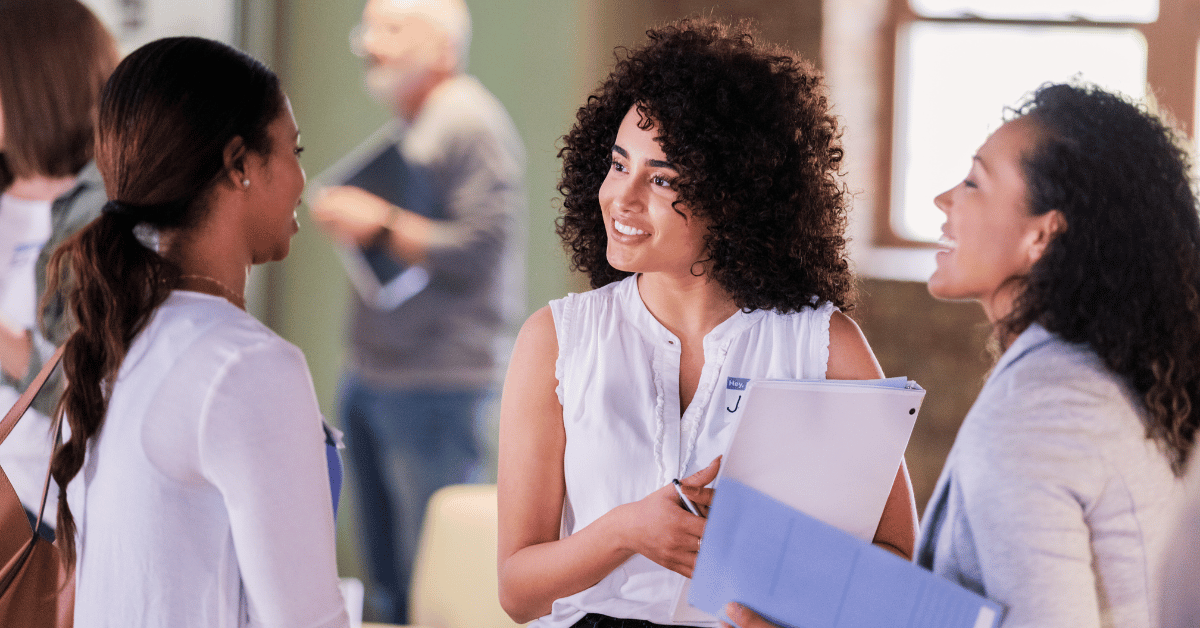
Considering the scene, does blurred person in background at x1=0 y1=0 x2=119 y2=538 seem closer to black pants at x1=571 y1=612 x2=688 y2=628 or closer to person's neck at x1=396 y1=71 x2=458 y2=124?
black pants at x1=571 y1=612 x2=688 y2=628

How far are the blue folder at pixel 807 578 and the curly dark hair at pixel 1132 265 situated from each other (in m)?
0.25

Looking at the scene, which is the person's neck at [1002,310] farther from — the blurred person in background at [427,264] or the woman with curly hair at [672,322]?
the blurred person in background at [427,264]

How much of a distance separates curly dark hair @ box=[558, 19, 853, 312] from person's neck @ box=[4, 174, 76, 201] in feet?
4.05

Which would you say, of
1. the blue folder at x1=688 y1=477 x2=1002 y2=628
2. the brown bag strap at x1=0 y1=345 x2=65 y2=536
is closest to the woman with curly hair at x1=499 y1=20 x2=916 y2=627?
the blue folder at x1=688 y1=477 x2=1002 y2=628

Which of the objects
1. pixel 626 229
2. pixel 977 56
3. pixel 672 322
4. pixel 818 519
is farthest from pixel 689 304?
pixel 977 56

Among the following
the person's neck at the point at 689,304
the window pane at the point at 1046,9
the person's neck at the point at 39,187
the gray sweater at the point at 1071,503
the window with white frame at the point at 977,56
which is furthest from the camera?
the window pane at the point at 1046,9

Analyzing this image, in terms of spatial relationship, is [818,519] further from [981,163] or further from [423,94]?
[423,94]

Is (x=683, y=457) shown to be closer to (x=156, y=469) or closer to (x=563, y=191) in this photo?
(x=563, y=191)

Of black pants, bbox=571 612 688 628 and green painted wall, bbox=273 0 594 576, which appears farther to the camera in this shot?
green painted wall, bbox=273 0 594 576

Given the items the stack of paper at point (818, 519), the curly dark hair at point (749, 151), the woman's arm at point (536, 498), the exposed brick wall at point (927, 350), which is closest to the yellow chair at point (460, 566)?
the woman's arm at point (536, 498)

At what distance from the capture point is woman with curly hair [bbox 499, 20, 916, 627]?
1360mm

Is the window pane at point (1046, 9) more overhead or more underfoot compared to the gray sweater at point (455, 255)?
more overhead

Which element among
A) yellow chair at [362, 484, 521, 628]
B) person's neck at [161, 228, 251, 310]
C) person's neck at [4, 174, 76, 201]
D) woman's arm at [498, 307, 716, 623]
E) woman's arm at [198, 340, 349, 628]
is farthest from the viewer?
yellow chair at [362, 484, 521, 628]

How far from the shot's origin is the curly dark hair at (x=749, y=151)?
1387mm
